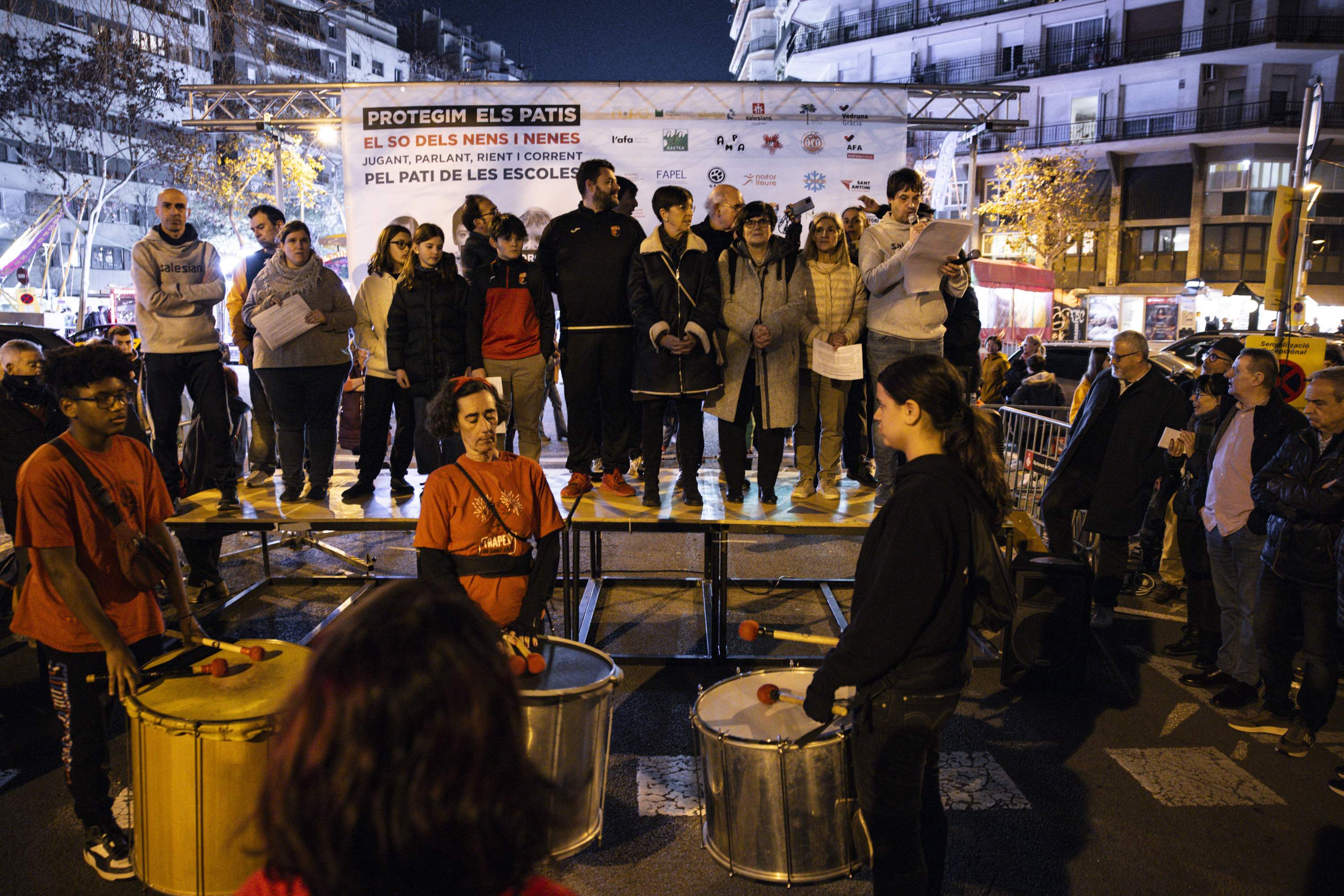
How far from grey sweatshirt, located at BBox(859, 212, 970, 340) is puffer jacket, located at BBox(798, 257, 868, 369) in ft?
0.60

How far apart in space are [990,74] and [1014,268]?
22070 millimetres

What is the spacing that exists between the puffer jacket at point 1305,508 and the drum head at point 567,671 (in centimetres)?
364

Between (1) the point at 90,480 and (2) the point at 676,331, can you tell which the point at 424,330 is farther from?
(1) the point at 90,480

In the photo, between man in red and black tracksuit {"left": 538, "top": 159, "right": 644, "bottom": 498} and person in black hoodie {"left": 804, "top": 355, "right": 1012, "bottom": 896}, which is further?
man in red and black tracksuit {"left": 538, "top": 159, "right": 644, "bottom": 498}

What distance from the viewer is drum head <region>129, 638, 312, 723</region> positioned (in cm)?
313

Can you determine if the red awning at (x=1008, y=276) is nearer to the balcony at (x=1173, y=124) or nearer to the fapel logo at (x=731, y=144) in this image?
the balcony at (x=1173, y=124)

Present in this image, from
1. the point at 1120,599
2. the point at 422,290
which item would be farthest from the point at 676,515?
the point at 1120,599

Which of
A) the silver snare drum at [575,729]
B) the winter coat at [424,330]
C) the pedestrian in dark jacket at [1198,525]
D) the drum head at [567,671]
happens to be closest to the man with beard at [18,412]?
the winter coat at [424,330]

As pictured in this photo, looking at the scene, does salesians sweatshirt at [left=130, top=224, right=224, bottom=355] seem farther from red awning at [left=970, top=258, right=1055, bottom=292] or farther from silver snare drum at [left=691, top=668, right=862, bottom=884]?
red awning at [left=970, top=258, right=1055, bottom=292]

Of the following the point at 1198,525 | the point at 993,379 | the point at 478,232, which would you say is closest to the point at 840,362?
the point at 1198,525

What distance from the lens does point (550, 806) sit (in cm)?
129

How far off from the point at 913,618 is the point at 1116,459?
4.64 metres

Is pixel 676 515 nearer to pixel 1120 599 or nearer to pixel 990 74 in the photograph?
pixel 1120 599

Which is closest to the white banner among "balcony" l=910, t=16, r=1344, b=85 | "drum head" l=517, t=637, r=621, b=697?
"drum head" l=517, t=637, r=621, b=697
